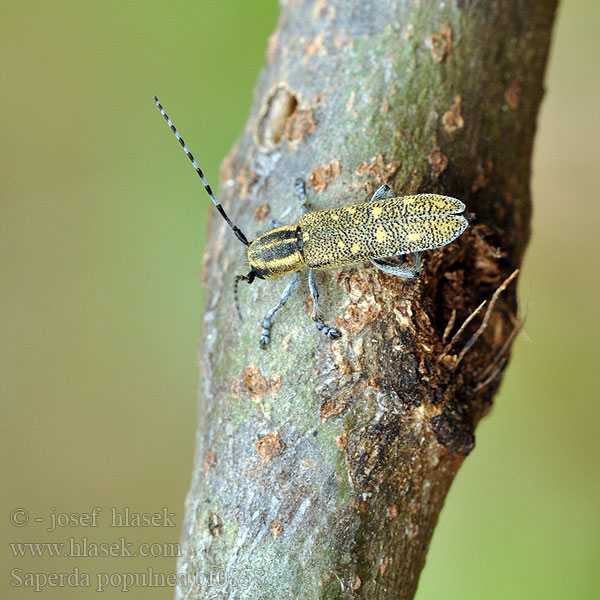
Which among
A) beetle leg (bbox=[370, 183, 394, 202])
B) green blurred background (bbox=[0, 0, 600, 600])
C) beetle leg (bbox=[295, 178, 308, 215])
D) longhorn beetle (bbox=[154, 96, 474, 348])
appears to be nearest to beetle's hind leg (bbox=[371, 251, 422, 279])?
longhorn beetle (bbox=[154, 96, 474, 348])

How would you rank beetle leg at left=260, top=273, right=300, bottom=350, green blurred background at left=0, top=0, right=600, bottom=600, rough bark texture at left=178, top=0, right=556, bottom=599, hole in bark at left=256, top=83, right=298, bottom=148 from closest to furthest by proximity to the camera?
1. rough bark texture at left=178, top=0, right=556, bottom=599
2. beetle leg at left=260, top=273, right=300, bottom=350
3. hole in bark at left=256, top=83, right=298, bottom=148
4. green blurred background at left=0, top=0, right=600, bottom=600

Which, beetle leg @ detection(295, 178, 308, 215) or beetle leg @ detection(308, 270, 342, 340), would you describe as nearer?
beetle leg @ detection(308, 270, 342, 340)

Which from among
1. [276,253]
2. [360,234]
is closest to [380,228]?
[360,234]

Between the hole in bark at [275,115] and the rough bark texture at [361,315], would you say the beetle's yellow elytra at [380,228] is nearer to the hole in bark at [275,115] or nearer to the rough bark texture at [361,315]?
the rough bark texture at [361,315]

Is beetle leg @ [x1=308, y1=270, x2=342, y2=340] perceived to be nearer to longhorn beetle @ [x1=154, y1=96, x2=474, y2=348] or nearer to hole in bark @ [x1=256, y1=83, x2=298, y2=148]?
longhorn beetle @ [x1=154, y1=96, x2=474, y2=348]

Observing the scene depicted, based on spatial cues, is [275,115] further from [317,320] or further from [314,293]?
[317,320]

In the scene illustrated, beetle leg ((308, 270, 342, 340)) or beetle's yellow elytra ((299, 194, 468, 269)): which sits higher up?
beetle's yellow elytra ((299, 194, 468, 269))
